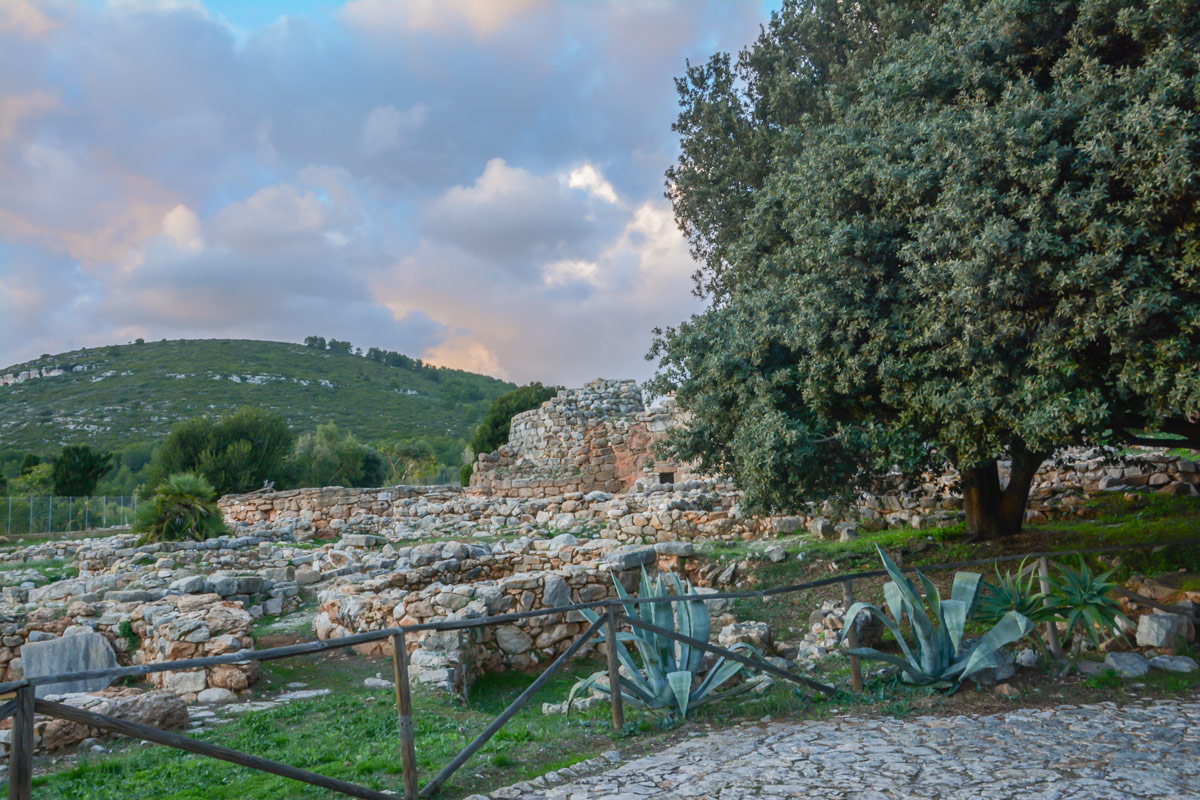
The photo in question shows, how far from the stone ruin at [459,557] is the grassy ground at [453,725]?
0.57 meters

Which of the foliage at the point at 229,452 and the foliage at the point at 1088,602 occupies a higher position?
the foliage at the point at 229,452

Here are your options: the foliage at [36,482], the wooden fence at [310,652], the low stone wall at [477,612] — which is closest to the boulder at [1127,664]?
the wooden fence at [310,652]

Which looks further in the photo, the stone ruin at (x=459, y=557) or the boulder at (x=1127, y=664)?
the stone ruin at (x=459, y=557)

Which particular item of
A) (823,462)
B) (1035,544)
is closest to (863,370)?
(823,462)

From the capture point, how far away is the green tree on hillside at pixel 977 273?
20.0ft

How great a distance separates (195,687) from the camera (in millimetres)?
7094

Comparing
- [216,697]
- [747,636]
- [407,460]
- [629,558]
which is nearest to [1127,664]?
[747,636]

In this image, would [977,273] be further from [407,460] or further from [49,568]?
[407,460]

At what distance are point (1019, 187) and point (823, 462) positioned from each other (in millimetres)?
3636

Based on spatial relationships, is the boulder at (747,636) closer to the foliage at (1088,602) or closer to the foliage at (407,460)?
the foliage at (1088,602)

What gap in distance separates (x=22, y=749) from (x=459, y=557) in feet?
29.1

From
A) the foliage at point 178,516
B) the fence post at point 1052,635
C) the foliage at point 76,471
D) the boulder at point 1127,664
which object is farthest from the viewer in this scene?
the foliage at point 76,471

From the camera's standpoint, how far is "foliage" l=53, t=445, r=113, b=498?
33.1 meters

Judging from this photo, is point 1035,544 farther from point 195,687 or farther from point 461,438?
point 461,438
